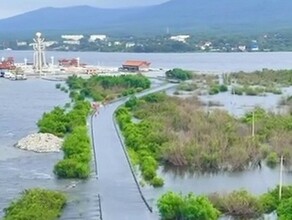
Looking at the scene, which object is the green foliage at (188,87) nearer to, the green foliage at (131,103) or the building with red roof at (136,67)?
the green foliage at (131,103)

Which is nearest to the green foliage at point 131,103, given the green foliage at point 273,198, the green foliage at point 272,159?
the green foliage at point 272,159

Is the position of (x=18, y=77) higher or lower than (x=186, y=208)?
lower

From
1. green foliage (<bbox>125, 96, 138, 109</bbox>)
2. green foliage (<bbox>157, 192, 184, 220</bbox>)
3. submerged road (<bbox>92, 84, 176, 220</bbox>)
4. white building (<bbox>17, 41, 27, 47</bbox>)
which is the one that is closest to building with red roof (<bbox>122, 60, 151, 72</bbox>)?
green foliage (<bbox>125, 96, 138, 109</bbox>)

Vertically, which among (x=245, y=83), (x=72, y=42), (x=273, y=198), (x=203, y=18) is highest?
(x=203, y=18)

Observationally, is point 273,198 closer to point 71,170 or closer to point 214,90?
point 71,170

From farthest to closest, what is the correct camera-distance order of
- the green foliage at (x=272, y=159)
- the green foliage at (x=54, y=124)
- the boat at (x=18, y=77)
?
the boat at (x=18, y=77)
the green foliage at (x=54, y=124)
the green foliage at (x=272, y=159)

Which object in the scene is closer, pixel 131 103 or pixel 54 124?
pixel 54 124

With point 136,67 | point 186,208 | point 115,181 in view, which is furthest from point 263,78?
point 186,208
